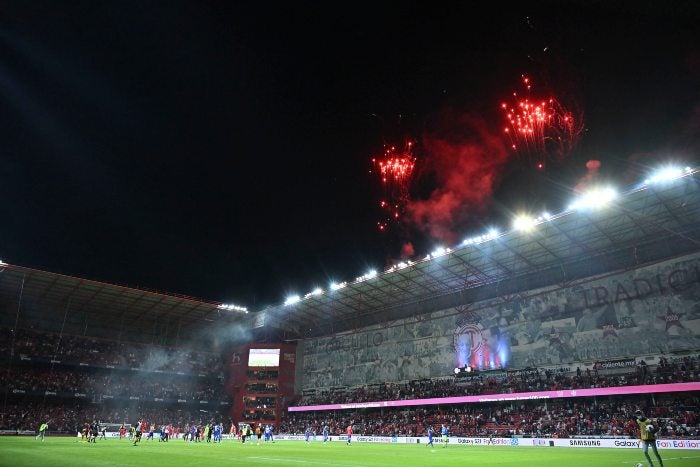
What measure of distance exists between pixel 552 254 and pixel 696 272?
10.7 metres

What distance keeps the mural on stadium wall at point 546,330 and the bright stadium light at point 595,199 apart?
8809 millimetres

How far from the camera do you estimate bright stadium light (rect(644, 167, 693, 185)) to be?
29.3 m

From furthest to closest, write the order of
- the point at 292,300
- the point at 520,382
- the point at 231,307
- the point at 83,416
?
the point at 231,307, the point at 292,300, the point at 83,416, the point at 520,382

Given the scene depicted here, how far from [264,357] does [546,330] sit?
40.9 meters

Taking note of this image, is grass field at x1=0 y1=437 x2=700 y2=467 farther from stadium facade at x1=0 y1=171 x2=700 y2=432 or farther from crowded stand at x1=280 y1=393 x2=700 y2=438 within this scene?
stadium facade at x1=0 y1=171 x2=700 y2=432

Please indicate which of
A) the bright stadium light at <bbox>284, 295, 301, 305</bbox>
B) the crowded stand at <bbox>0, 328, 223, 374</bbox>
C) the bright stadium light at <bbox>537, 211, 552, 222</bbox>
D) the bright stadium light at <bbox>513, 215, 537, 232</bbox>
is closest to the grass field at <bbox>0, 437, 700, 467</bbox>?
the bright stadium light at <bbox>537, 211, 552, 222</bbox>

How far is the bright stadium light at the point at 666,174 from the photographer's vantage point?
2927 cm

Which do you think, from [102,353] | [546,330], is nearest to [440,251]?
[546,330]

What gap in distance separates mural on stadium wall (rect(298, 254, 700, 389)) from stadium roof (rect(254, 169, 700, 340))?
3.97 ft

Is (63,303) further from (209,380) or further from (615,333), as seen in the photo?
(615,333)

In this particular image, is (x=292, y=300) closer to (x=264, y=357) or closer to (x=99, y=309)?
(x=264, y=357)

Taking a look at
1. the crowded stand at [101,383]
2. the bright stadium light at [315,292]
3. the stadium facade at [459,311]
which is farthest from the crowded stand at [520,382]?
the crowded stand at [101,383]

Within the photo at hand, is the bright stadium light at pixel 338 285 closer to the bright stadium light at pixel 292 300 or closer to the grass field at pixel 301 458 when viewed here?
the bright stadium light at pixel 292 300

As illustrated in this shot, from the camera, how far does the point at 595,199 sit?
110 ft
